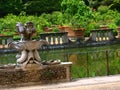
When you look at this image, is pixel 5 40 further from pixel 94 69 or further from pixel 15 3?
pixel 15 3

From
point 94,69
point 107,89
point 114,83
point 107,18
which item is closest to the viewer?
point 107,89

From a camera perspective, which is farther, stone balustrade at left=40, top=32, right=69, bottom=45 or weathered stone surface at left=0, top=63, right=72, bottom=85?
stone balustrade at left=40, top=32, right=69, bottom=45

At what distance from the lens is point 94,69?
14219 millimetres

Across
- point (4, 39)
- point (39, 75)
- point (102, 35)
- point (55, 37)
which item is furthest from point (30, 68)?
point (102, 35)

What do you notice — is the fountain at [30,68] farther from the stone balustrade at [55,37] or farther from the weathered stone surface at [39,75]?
the stone balustrade at [55,37]

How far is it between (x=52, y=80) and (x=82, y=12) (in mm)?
15743

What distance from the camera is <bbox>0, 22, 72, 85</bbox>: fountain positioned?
39.0 feet

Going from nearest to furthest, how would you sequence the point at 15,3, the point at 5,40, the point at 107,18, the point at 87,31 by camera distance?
the point at 5,40 < the point at 87,31 < the point at 107,18 < the point at 15,3

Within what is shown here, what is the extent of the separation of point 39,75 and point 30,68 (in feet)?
1.03

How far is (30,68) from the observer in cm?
1198

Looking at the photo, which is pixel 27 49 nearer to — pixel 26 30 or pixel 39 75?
pixel 26 30

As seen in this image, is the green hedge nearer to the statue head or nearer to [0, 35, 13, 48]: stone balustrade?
[0, 35, 13, 48]: stone balustrade

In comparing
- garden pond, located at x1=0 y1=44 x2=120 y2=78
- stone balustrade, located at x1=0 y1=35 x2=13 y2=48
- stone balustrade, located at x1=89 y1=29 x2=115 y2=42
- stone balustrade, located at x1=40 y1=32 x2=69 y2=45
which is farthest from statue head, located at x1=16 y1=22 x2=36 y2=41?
stone balustrade, located at x1=89 y1=29 x2=115 y2=42

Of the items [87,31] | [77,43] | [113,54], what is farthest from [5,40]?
[113,54]
